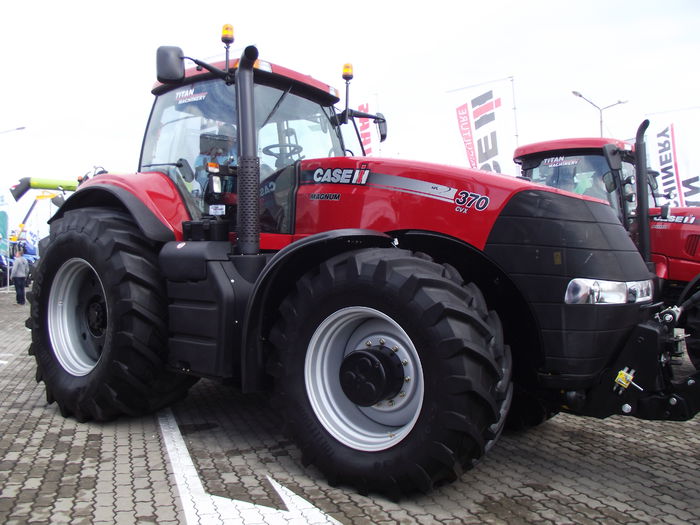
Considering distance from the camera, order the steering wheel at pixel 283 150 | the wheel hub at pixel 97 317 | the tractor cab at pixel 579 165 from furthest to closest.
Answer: the tractor cab at pixel 579 165 → the wheel hub at pixel 97 317 → the steering wheel at pixel 283 150

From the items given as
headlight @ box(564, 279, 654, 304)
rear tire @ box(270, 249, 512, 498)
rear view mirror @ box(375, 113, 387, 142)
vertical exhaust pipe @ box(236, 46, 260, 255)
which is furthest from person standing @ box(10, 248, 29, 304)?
headlight @ box(564, 279, 654, 304)

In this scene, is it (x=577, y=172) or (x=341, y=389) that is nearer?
(x=341, y=389)

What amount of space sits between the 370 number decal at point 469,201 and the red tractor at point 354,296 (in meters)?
0.01

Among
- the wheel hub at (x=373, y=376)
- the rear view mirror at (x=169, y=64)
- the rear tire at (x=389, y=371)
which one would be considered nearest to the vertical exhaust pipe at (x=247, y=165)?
the rear view mirror at (x=169, y=64)

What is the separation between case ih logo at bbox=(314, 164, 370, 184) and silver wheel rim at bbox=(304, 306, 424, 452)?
91cm

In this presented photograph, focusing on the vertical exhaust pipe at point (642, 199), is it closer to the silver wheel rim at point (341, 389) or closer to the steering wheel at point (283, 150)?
the silver wheel rim at point (341, 389)

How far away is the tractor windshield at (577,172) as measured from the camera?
24.1 ft

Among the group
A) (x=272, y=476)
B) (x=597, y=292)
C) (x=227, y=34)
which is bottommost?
(x=272, y=476)

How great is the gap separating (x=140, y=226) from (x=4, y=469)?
5.55 ft

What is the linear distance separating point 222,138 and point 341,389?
203 cm

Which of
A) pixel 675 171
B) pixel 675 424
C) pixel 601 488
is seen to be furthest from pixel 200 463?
pixel 675 171

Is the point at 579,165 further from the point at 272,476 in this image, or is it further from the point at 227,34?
the point at 272,476

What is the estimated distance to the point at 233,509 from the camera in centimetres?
292

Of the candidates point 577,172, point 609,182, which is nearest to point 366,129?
point 577,172
